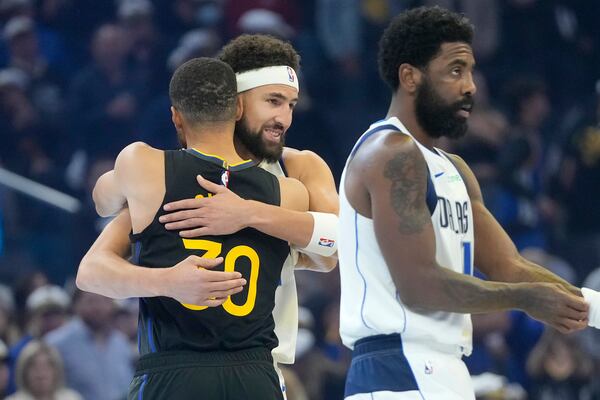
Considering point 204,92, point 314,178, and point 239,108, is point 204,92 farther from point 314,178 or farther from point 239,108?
point 314,178

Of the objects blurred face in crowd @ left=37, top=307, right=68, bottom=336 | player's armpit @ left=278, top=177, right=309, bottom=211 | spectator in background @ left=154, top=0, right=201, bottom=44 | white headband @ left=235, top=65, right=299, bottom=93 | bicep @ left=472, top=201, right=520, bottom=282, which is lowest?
blurred face in crowd @ left=37, top=307, right=68, bottom=336

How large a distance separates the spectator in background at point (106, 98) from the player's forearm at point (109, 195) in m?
5.11

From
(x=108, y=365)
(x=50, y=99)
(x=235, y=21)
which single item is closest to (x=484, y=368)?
(x=108, y=365)

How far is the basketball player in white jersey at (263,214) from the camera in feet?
11.2

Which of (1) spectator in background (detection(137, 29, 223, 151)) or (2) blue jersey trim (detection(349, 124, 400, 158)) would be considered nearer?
(2) blue jersey trim (detection(349, 124, 400, 158))

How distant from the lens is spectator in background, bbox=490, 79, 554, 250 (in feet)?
27.5

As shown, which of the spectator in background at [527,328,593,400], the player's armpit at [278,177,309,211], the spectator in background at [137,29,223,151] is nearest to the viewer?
the player's armpit at [278,177,309,211]

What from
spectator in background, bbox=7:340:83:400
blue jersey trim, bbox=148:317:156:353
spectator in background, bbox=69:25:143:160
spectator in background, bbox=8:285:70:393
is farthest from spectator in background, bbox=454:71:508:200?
blue jersey trim, bbox=148:317:156:353

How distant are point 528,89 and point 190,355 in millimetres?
6070

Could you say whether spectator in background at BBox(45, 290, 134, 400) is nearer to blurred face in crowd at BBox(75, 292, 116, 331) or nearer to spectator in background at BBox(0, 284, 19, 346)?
blurred face in crowd at BBox(75, 292, 116, 331)

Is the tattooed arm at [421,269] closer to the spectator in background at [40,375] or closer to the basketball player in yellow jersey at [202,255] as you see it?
the basketball player in yellow jersey at [202,255]

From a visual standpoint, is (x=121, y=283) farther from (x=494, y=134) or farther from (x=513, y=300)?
(x=494, y=134)

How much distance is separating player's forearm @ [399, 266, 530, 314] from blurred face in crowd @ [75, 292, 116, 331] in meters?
4.98

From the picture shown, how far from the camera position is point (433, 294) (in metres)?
3.27
